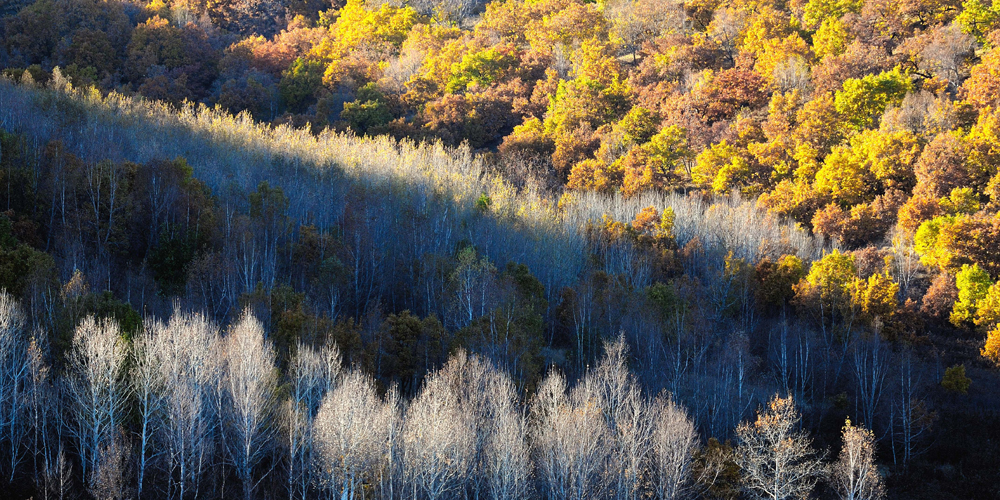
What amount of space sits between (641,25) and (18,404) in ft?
234

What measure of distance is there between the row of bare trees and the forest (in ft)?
0.59

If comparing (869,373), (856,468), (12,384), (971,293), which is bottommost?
(856,468)

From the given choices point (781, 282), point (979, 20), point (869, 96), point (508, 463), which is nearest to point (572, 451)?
point (508, 463)

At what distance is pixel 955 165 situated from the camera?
159 ft

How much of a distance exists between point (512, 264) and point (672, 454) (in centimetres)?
1753

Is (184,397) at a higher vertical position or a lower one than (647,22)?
lower

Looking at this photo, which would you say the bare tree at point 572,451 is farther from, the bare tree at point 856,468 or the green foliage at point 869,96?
the green foliage at point 869,96

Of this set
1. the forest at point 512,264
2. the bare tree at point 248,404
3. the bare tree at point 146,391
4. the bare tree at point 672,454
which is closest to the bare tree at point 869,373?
the forest at point 512,264

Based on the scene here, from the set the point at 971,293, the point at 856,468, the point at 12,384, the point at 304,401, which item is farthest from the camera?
the point at 971,293

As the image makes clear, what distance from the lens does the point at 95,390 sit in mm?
25906

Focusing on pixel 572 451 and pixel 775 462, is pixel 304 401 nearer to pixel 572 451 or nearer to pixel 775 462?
pixel 572 451

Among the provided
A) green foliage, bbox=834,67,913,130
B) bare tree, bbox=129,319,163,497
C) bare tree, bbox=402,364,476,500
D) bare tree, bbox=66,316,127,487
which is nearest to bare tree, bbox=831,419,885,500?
bare tree, bbox=402,364,476,500

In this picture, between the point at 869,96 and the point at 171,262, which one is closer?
the point at 171,262

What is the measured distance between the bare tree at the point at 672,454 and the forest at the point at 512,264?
7.3 inches
